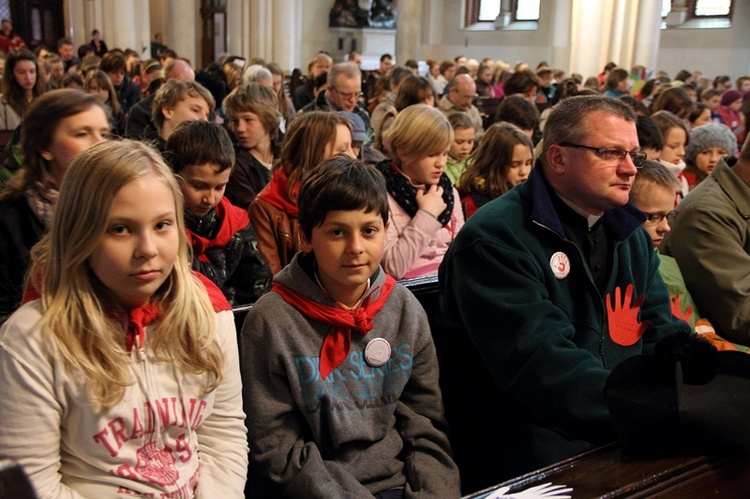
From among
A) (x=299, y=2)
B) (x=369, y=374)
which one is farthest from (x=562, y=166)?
(x=299, y=2)

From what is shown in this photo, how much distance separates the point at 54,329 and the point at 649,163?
276 centimetres

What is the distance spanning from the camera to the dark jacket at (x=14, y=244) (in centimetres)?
272

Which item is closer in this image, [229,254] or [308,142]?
[229,254]

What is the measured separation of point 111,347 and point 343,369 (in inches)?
28.6

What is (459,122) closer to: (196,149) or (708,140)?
(708,140)

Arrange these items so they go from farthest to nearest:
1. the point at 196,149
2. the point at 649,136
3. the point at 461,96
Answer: the point at 461,96 → the point at 649,136 → the point at 196,149

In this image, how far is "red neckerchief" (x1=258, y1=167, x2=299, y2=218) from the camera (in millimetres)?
3688

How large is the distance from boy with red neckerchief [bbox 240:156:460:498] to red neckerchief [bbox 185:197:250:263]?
746mm

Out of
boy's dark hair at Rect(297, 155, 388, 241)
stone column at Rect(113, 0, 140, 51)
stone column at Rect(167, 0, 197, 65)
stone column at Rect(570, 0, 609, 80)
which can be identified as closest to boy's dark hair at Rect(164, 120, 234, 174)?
boy's dark hair at Rect(297, 155, 388, 241)

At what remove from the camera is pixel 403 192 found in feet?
12.8

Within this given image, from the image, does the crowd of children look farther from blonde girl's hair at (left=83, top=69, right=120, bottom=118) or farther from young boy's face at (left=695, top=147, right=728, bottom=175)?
blonde girl's hair at (left=83, top=69, right=120, bottom=118)

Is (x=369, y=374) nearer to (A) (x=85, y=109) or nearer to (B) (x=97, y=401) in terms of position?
(B) (x=97, y=401)

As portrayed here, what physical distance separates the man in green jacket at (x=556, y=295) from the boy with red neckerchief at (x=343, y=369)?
258mm

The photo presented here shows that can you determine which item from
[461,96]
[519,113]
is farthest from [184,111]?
[461,96]
